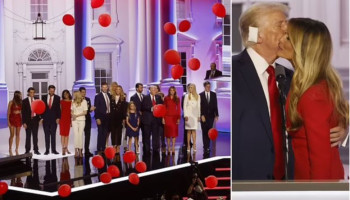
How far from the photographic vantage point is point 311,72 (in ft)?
14.7

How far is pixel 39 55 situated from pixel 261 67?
1703 mm

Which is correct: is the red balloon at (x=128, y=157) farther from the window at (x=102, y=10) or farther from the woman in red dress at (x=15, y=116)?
the window at (x=102, y=10)

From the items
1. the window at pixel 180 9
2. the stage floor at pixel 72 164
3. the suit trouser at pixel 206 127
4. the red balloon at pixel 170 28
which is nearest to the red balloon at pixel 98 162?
the stage floor at pixel 72 164

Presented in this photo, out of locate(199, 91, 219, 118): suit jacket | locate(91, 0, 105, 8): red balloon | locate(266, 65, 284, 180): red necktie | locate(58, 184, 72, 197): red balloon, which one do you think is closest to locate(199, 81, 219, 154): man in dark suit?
locate(199, 91, 219, 118): suit jacket

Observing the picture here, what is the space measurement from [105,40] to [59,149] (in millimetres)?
921

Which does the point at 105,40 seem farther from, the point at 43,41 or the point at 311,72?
the point at 311,72

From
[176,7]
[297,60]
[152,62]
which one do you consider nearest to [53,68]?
[152,62]

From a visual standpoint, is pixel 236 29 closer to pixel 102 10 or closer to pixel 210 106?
pixel 210 106

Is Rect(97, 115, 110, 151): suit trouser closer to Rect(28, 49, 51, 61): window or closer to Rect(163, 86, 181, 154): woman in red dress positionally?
Rect(163, 86, 181, 154): woman in red dress

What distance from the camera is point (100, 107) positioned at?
14.8 ft

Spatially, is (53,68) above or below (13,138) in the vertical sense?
above

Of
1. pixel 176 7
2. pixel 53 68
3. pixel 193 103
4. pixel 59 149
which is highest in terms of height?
pixel 176 7

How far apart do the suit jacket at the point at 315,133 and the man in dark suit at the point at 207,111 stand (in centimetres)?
59

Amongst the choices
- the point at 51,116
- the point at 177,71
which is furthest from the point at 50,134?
the point at 177,71
